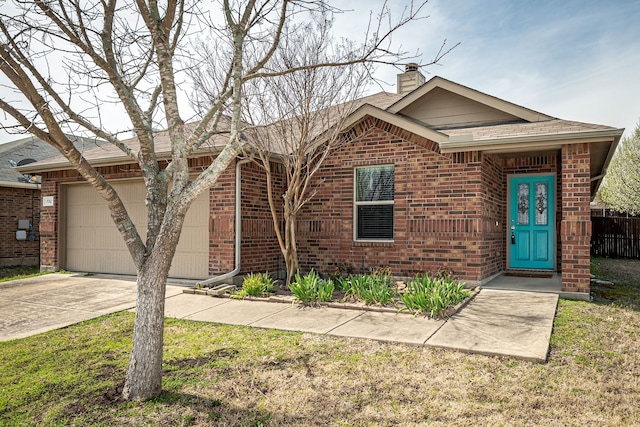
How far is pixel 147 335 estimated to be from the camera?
3.91m

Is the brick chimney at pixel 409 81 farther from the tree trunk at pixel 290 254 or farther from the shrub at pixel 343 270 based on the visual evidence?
the tree trunk at pixel 290 254

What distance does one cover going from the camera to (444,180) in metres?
9.04

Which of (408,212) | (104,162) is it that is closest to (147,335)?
(408,212)

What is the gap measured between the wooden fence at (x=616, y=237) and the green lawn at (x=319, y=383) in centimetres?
1479

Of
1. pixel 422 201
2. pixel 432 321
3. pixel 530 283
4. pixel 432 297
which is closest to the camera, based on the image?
pixel 432 321

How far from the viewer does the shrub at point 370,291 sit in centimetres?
723

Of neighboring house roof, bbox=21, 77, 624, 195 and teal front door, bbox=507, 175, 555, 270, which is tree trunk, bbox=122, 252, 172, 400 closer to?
neighboring house roof, bbox=21, 77, 624, 195

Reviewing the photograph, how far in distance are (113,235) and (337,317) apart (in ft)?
24.2

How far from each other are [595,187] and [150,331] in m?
14.7

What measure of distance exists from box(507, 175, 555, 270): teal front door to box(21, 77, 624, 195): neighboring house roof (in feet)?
3.84

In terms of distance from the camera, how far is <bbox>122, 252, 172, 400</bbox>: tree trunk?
3895 mm

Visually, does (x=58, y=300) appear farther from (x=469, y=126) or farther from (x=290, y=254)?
(x=469, y=126)

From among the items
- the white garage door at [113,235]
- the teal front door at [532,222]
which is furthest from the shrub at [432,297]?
the white garage door at [113,235]

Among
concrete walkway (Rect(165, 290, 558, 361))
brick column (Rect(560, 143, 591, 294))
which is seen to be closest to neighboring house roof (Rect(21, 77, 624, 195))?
brick column (Rect(560, 143, 591, 294))
